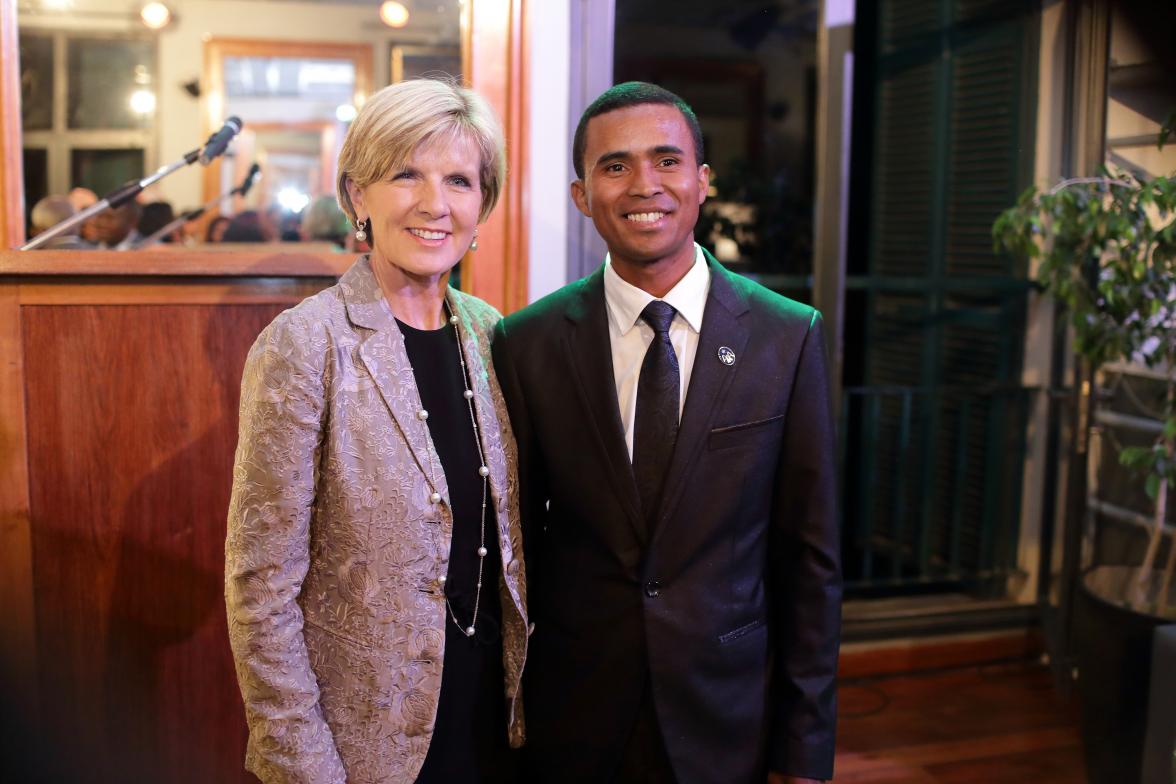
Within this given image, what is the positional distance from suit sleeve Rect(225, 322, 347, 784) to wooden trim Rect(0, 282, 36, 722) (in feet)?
1.77

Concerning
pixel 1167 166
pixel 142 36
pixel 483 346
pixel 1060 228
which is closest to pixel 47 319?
pixel 483 346

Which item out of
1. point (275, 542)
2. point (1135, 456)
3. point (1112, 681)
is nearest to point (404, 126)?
point (275, 542)

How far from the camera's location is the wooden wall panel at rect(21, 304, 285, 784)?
5.08ft

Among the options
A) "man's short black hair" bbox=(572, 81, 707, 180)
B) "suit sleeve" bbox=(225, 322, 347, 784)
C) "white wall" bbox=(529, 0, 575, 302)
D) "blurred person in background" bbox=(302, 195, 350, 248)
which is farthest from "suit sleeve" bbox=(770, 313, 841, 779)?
"blurred person in background" bbox=(302, 195, 350, 248)

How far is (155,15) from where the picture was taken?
4957 mm

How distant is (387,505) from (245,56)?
4490mm

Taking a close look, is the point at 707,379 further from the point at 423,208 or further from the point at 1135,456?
the point at 1135,456

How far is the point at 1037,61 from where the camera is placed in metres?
3.36

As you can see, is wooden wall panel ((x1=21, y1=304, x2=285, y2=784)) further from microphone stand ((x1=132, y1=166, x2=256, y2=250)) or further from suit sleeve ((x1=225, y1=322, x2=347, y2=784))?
microphone stand ((x1=132, y1=166, x2=256, y2=250))

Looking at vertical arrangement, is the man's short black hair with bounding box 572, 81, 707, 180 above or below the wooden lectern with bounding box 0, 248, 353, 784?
above

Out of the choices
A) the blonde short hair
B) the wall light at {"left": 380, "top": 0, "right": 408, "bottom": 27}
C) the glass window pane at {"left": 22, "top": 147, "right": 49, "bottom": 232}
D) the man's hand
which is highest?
the wall light at {"left": 380, "top": 0, "right": 408, "bottom": 27}

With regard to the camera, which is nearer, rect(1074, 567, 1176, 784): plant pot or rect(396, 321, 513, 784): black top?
rect(396, 321, 513, 784): black top

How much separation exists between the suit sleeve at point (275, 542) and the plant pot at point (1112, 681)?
2112 millimetres

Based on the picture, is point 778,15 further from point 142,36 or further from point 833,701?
point 833,701
